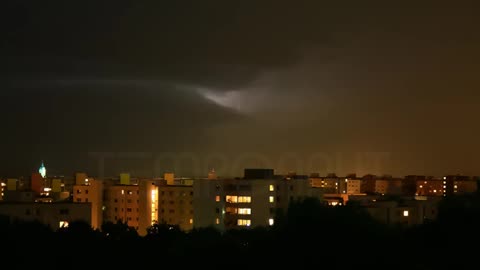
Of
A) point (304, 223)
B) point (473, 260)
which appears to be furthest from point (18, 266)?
point (473, 260)

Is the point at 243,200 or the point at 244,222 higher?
the point at 243,200

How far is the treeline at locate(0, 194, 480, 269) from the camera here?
43.7 ft

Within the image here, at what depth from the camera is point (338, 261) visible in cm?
1288

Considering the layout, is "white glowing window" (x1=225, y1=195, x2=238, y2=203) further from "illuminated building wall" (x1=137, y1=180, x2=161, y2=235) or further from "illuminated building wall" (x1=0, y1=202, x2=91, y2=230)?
"illuminated building wall" (x1=137, y1=180, x2=161, y2=235)

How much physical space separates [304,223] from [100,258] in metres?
4.49

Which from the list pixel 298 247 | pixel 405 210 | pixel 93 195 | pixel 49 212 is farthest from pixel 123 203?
pixel 298 247

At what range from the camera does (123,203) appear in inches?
1517

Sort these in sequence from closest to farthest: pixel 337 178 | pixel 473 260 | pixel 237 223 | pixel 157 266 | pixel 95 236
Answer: pixel 473 260 < pixel 157 266 < pixel 95 236 < pixel 237 223 < pixel 337 178

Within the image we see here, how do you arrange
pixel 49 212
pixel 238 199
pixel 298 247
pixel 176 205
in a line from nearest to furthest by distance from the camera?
pixel 298 247 → pixel 49 212 → pixel 238 199 → pixel 176 205

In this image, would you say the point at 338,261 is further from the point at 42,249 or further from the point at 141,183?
the point at 141,183

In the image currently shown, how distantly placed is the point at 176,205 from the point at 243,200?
714 cm

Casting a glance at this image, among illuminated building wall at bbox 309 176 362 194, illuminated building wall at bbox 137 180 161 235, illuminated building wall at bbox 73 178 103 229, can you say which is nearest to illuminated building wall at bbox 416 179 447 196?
illuminated building wall at bbox 309 176 362 194

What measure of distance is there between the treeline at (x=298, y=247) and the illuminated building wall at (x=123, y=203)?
61.2 feet

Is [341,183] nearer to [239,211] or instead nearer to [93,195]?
[93,195]
